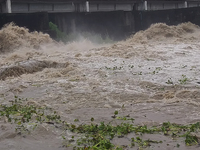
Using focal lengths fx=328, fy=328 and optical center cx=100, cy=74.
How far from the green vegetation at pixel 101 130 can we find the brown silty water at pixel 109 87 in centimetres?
15

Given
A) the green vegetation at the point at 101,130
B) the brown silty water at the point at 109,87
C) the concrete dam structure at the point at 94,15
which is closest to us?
the green vegetation at the point at 101,130

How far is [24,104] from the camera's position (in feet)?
21.5

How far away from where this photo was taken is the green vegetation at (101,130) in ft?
13.1

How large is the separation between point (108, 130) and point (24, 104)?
2.70 meters

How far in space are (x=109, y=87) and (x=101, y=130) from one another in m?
3.74

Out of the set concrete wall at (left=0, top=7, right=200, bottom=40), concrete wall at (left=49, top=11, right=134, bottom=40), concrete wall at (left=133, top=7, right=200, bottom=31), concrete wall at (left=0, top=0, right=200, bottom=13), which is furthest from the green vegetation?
concrete wall at (left=133, top=7, right=200, bottom=31)

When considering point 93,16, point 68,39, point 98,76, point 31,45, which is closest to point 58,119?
point 98,76

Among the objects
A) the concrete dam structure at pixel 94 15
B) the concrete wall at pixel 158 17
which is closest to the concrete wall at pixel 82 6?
the concrete dam structure at pixel 94 15

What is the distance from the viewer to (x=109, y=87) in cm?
809

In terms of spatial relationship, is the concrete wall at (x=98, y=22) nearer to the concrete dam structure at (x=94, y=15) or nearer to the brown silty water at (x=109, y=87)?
the concrete dam structure at (x=94, y=15)

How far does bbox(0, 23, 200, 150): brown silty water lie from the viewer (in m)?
5.10

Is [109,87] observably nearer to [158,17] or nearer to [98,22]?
[98,22]

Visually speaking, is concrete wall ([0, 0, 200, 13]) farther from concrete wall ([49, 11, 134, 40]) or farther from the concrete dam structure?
concrete wall ([49, 11, 134, 40])

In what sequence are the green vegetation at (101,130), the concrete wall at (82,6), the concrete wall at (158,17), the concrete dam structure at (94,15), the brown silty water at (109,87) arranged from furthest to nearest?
the concrete wall at (158,17) → the concrete wall at (82,6) → the concrete dam structure at (94,15) → the brown silty water at (109,87) → the green vegetation at (101,130)
